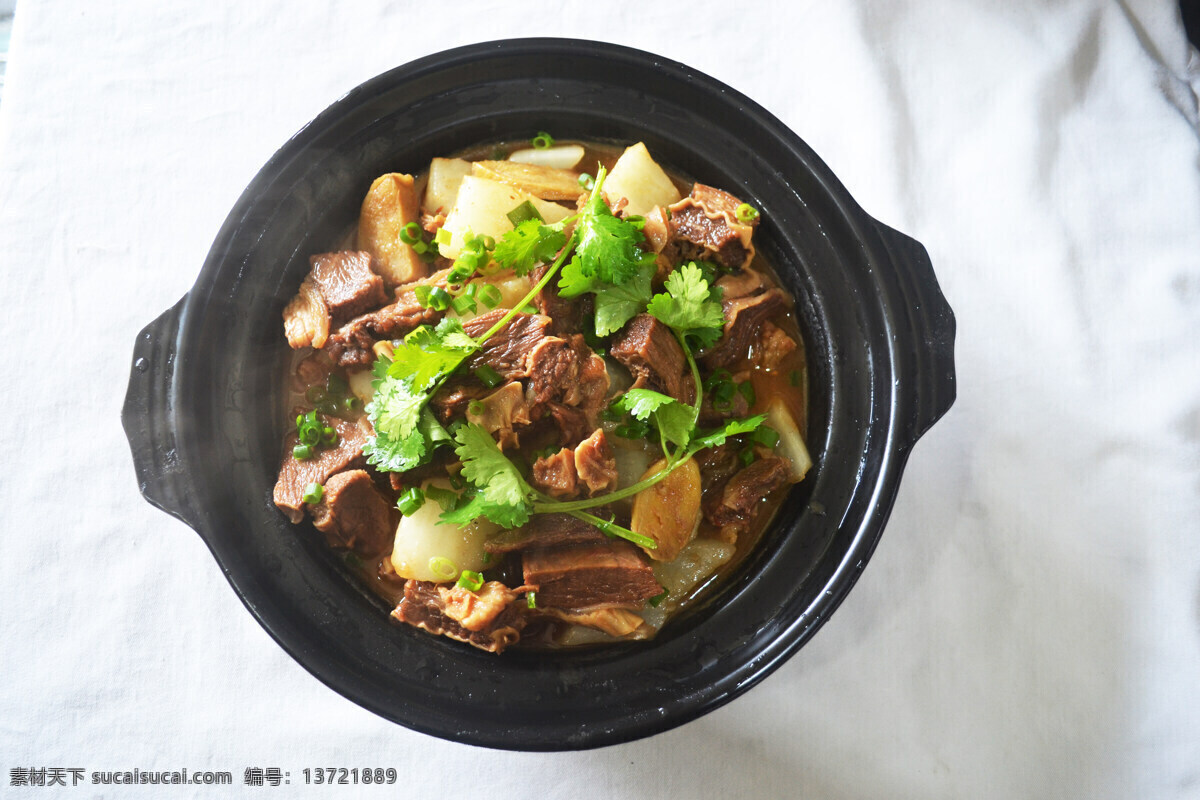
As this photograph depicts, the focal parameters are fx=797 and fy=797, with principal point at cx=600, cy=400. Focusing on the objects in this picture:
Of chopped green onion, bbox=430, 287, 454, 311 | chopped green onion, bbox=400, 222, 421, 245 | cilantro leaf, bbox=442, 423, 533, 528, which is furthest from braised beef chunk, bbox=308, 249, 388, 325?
cilantro leaf, bbox=442, 423, 533, 528

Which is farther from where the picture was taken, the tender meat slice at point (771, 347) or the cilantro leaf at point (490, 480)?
the tender meat slice at point (771, 347)

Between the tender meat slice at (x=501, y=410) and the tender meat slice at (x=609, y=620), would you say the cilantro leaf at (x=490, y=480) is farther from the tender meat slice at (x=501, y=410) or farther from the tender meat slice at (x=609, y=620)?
the tender meat slice at (x=609, y=620)

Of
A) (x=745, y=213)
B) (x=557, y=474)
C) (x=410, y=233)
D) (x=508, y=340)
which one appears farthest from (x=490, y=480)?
(x=745, y=213)

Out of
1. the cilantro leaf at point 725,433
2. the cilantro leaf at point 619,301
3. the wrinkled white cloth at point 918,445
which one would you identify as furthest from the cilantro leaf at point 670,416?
the wrinkled white cloth at point 918,445

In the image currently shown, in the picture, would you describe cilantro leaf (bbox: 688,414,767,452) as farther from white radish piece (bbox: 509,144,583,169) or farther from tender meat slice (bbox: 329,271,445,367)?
white radish piece (bbox: 509,144,583,169)

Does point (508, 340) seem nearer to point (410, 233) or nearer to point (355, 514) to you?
point (410, 233)

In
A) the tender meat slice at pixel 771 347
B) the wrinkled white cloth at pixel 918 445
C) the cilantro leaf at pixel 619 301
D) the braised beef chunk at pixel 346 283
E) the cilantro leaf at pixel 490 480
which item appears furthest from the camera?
the wrinkled white cloth at pixel 918 445
